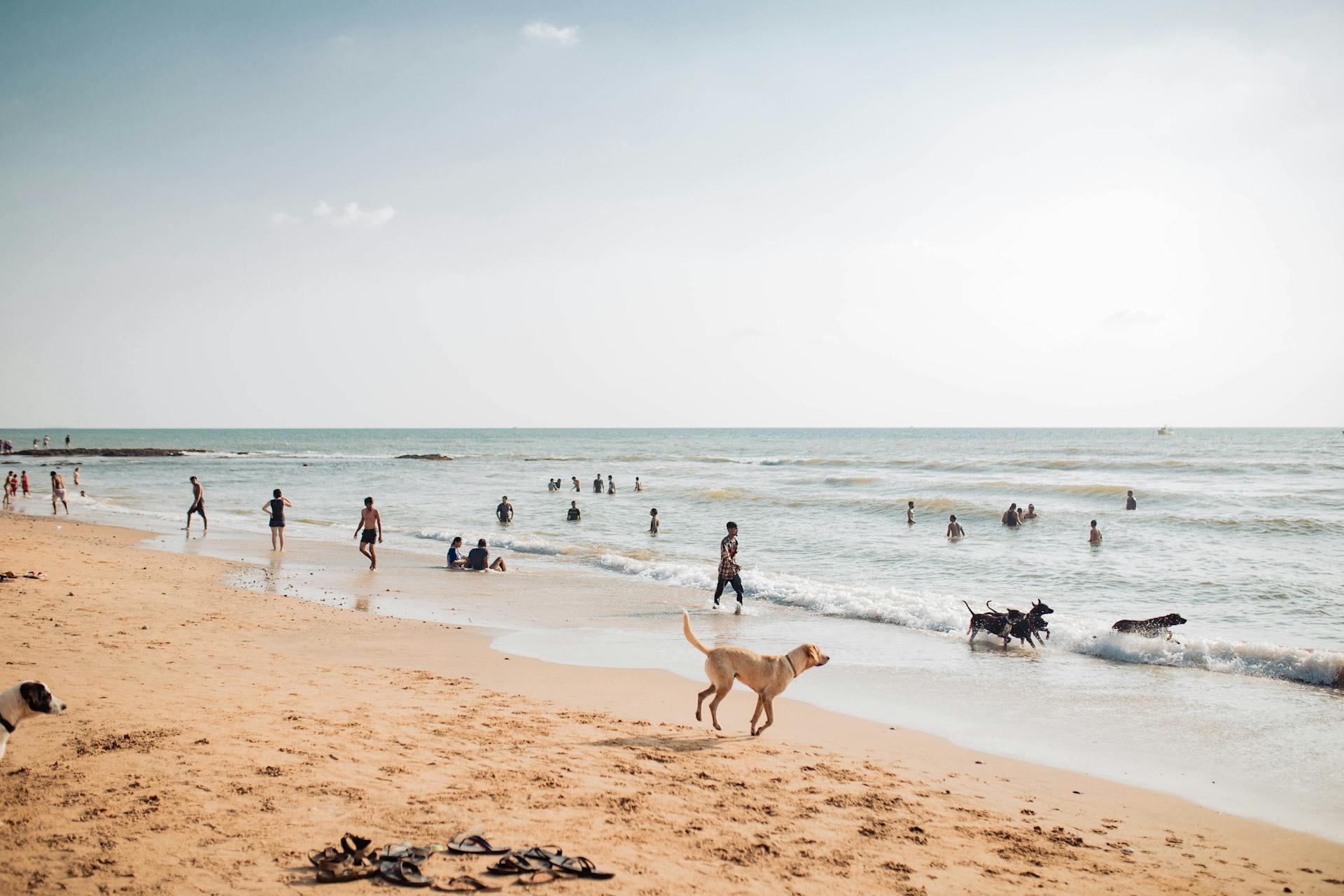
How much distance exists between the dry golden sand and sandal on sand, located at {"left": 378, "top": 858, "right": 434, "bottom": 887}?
0.32 feet

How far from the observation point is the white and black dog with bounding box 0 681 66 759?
5.07 m

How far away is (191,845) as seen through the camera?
4465 mm

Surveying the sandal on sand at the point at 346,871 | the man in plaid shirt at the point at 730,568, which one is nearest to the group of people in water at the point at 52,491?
the man in plaid shirt at the point at 730,568

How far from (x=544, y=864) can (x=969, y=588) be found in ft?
45.2

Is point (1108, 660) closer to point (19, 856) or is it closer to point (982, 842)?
point (982, 842)

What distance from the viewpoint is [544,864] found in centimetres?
440

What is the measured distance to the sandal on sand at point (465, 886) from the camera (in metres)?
4.14

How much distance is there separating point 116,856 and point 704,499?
34.4 meters

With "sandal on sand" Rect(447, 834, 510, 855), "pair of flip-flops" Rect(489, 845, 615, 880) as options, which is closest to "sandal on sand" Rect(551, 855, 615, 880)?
"pair of flip-flops" Rect(489, 845, 615, 880)

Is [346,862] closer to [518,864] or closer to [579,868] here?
[518,864]

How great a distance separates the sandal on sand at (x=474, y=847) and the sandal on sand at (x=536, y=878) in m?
0.24

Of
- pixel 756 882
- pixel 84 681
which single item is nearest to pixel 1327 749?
pixel 756 882

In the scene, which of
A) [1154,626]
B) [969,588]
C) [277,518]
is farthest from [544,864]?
[277,518]

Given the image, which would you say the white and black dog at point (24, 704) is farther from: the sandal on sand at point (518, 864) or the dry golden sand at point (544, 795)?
the sandal on sand at point (518, 864)
